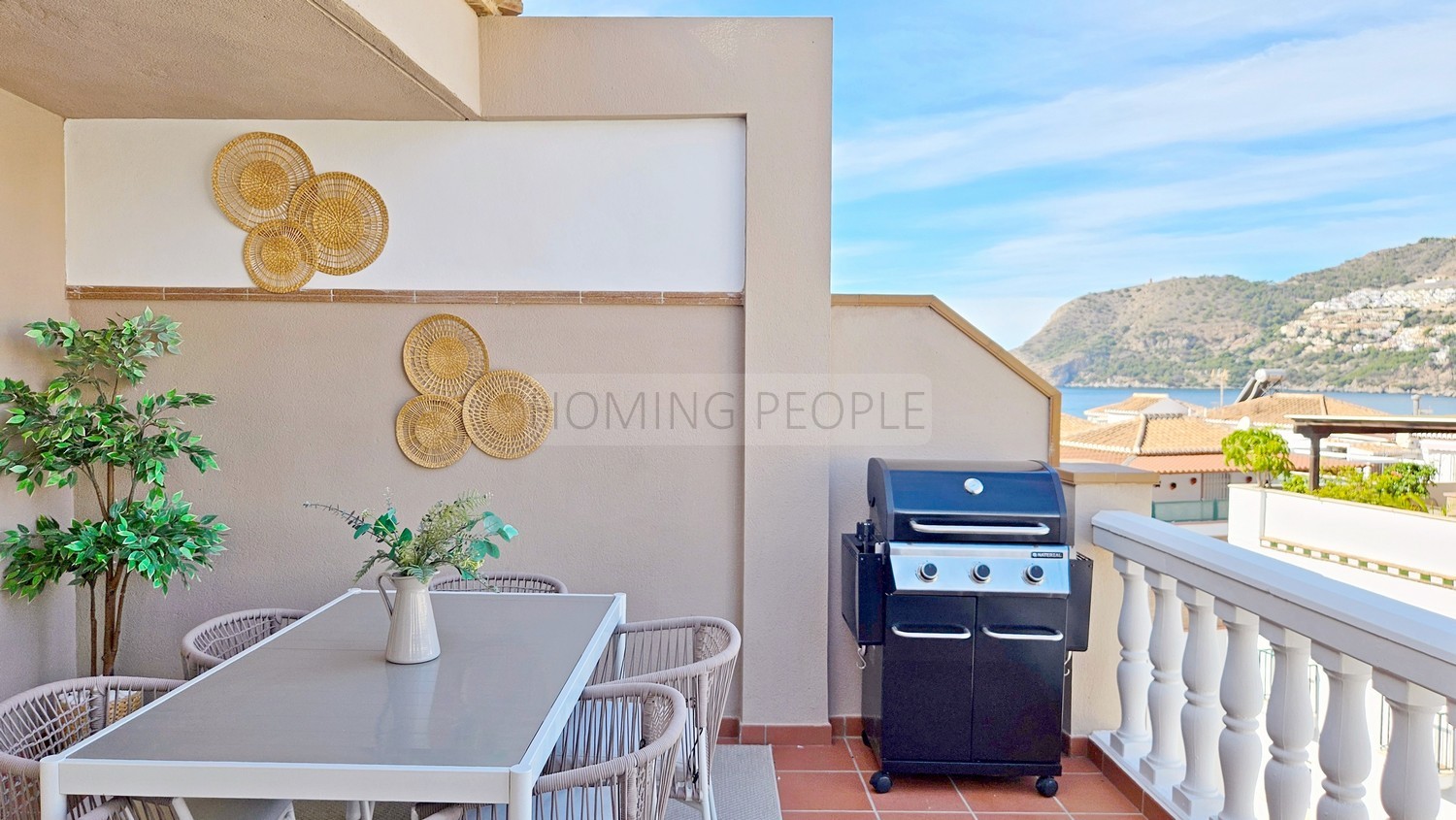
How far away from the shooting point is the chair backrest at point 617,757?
1.74 metres

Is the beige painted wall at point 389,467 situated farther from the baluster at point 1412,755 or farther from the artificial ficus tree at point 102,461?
the baluster at point 1412,755

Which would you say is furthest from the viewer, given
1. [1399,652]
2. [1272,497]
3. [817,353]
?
[1272,497]

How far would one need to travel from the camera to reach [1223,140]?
43.8 meters

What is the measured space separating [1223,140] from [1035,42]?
11.6 meters

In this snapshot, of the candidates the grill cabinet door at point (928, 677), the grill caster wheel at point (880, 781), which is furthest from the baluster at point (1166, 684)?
the grill caster wheel at point (880, 781)

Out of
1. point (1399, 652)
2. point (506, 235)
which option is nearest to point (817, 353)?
point (506, 235)

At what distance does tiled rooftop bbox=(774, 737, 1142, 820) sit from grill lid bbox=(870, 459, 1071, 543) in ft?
3.06

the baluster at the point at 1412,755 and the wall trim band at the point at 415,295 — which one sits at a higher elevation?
the wall trim band at the point at 415,295

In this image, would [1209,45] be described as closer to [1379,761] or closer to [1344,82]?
[1344,82]

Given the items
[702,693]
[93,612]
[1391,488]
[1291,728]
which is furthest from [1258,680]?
[1391,488]

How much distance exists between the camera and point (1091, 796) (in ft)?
10.3

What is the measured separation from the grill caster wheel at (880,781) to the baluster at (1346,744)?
155 centimetres

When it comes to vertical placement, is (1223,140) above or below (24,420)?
above

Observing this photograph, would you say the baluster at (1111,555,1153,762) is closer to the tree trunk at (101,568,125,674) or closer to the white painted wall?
the white painted wall
